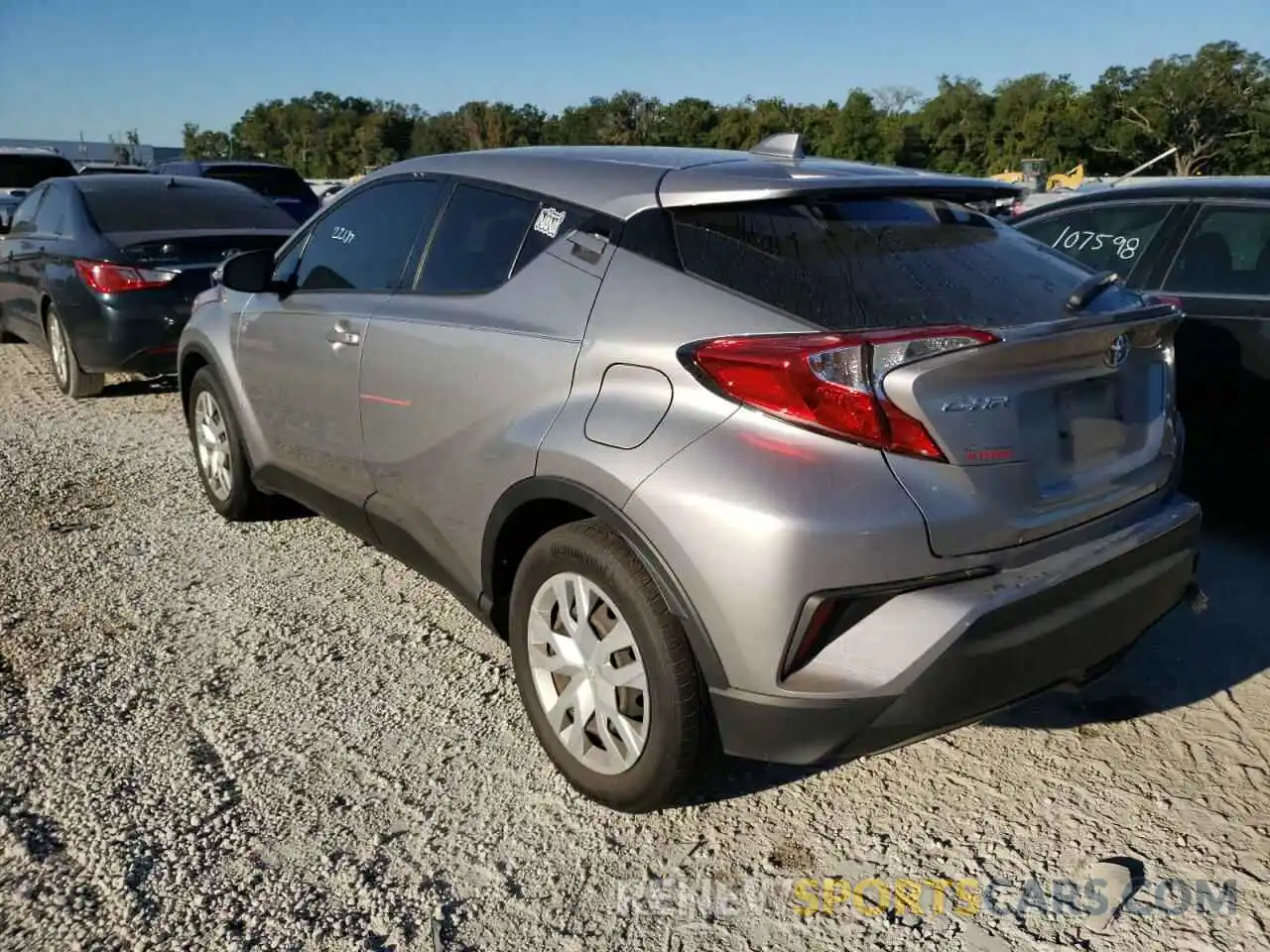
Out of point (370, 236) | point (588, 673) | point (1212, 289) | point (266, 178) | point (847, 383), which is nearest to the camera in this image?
point (847, 383)

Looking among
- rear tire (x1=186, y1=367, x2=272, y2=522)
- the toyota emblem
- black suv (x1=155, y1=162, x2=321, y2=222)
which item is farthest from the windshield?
the toyota emblem

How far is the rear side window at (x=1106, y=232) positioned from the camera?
4.86 m

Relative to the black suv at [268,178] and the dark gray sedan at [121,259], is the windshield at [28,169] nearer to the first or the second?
the black suv at [268,178]

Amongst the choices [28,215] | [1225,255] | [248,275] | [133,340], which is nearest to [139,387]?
[133,340]

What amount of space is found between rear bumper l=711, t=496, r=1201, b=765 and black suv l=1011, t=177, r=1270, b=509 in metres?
2.11

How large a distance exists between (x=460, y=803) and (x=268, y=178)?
12620mm

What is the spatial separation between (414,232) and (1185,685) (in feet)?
9.52

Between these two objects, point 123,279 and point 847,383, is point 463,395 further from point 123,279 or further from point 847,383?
point 123,279

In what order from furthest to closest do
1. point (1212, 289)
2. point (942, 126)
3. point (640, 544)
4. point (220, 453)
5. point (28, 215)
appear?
point (942, 126), point (28, 215), point (220, 453), point (1212, 289), point (640, 544)

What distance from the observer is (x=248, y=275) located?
4.26 metres

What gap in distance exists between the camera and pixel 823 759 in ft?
8.12

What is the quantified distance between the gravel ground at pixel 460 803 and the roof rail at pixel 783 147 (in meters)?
1.76

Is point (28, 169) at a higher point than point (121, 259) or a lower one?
lower

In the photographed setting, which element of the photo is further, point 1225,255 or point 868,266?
point 1225,255
